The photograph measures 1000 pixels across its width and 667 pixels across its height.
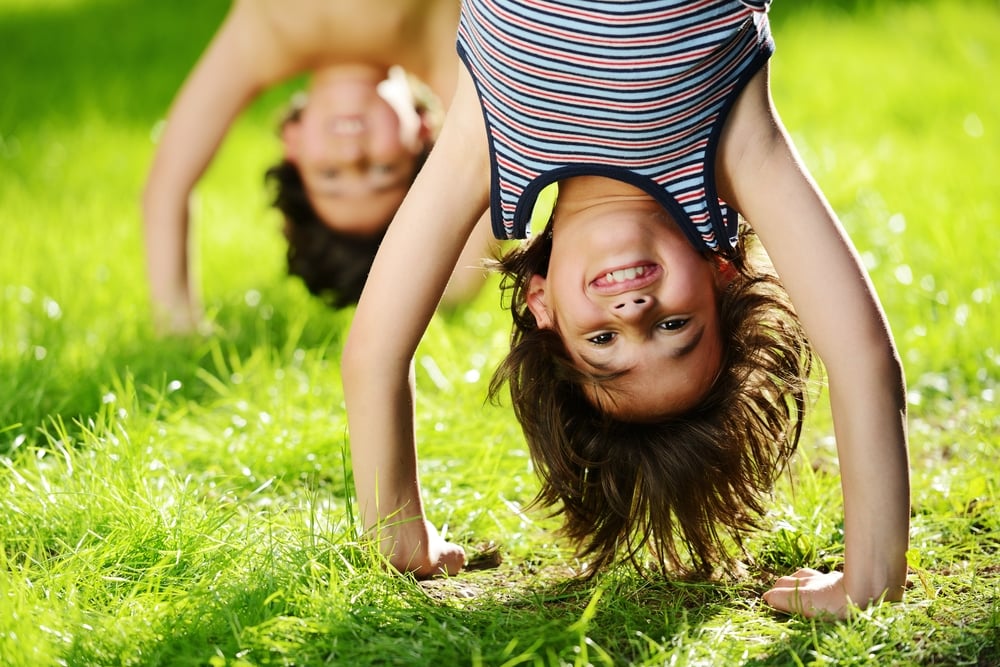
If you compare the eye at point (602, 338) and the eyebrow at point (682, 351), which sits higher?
the eye at point (602, 338)

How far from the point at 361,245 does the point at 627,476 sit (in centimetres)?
180

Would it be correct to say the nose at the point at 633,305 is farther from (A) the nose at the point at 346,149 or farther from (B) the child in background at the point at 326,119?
(A) the nose at the point at 346,149

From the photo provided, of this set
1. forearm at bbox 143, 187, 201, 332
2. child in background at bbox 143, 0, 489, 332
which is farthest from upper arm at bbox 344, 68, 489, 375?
forearm at bbox 143, 187, 201, 332

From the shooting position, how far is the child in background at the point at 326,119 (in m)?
3.51

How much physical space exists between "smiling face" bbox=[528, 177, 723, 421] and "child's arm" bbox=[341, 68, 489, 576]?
20 centimetres

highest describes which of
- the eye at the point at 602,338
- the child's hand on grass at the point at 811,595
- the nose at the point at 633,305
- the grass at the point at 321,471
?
the nose at the point at 633,305

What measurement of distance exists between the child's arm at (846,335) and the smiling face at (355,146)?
177cm

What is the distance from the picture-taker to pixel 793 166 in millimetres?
1963

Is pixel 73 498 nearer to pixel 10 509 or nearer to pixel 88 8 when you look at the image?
pixel 10 509

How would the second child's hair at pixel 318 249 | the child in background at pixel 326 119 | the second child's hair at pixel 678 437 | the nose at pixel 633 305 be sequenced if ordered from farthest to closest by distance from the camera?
the second child's hair at pixel 318 249
the child in background at pixel 326 119
the second child's hair at pixel 678 437
the nose at pixel 633 305

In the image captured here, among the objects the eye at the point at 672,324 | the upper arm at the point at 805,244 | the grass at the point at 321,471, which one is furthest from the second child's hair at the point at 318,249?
the upper arm at the point at 805,244

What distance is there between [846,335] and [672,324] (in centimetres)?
30

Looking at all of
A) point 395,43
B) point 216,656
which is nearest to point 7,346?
point 395,43

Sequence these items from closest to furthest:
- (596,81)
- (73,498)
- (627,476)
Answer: (596,81) < (627,476) < (73,498)
